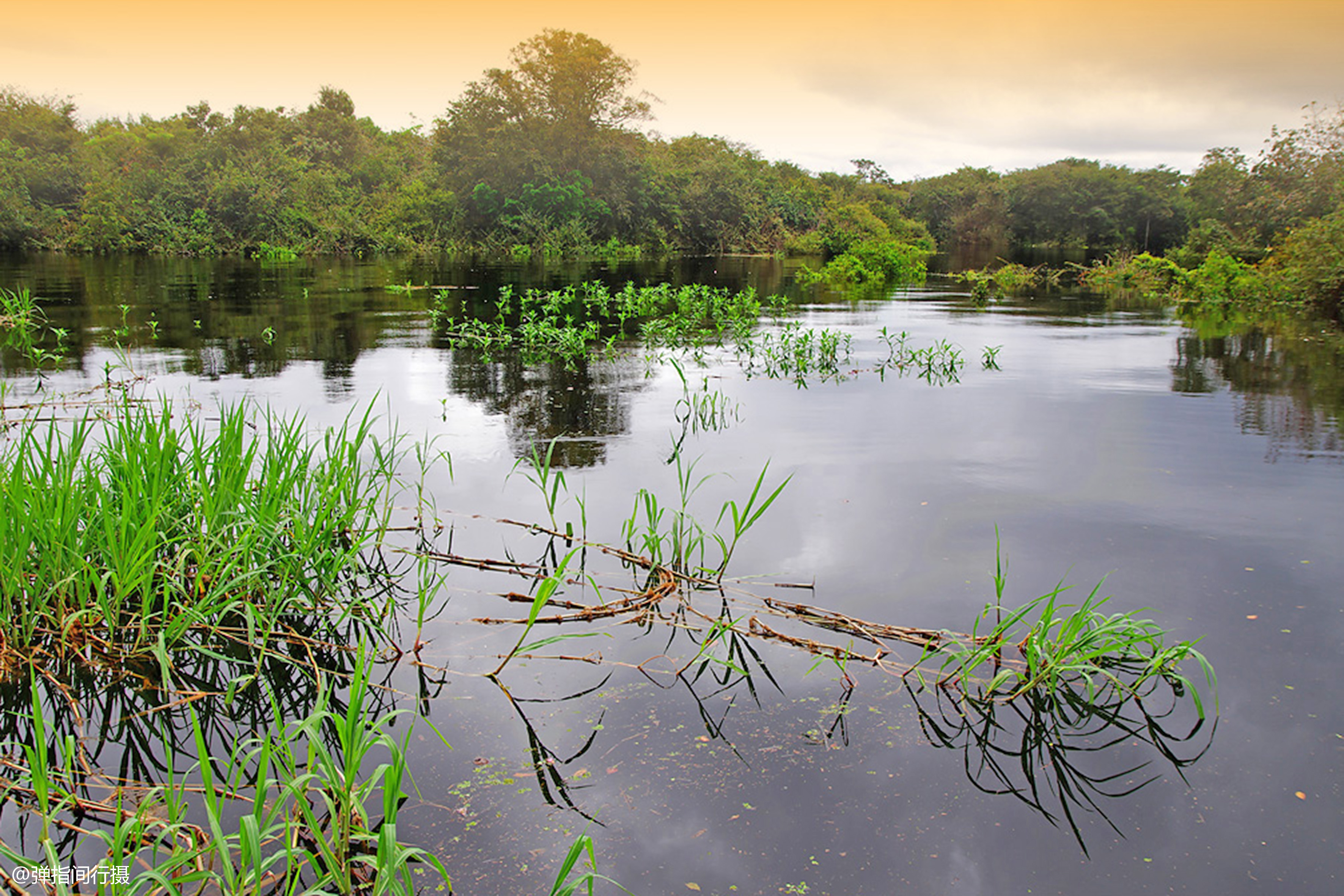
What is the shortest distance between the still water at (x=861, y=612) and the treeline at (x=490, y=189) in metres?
21.4

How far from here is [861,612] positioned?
3912 mm

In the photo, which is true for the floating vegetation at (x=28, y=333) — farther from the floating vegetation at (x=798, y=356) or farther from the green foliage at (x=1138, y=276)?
the green foliage at (x=1138, y=276)

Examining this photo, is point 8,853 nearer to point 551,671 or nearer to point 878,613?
point 551,671

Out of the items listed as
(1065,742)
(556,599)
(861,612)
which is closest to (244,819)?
(556,599)

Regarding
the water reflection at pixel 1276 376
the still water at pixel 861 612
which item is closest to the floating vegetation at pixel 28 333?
the still water at pixel 861 612

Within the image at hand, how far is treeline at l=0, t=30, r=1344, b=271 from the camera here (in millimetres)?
Result: 35594

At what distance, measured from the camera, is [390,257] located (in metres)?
35.9

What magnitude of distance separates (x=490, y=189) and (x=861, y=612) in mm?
39046

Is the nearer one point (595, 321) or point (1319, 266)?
point (595, 321)

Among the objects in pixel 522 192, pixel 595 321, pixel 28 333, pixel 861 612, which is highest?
pixel 522 192

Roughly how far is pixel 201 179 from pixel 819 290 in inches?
1187

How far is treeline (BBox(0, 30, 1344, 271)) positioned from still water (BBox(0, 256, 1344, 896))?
2142cm

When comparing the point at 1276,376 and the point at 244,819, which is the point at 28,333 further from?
the point at 1276,376

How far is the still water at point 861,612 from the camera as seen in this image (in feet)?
8.09
